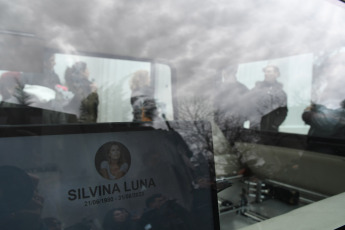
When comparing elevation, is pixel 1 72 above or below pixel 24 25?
below

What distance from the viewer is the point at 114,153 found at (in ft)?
2.10

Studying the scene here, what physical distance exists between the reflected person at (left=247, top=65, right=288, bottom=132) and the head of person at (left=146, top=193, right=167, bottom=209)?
101cm

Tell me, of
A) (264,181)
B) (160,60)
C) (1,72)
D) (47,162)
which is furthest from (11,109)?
(264,181)

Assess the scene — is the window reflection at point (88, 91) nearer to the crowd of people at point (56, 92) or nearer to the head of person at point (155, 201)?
the crowd of people at point (56, 92)

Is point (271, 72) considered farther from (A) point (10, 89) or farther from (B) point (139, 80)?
(A) point (10, 89)

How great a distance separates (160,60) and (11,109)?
1.77 feet

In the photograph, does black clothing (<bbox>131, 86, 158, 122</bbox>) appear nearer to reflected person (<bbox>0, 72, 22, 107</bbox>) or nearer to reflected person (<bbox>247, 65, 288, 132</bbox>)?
reflected person (<bbox>0, 72, 22, 107</bbox>)

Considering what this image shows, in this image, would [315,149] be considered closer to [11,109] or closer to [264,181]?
[264,181]

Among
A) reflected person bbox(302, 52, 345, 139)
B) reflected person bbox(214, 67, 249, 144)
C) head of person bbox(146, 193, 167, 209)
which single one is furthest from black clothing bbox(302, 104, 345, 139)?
head of person bbox(146, 193, 167, 209)

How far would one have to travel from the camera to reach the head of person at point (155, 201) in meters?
0.66

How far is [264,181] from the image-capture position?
147 cm

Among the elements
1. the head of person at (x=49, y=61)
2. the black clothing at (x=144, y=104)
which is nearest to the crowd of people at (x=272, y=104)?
the black clothing at (x=144, y=104)

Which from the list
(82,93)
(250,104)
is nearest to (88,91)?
(82,93)

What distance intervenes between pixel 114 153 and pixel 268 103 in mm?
1272
